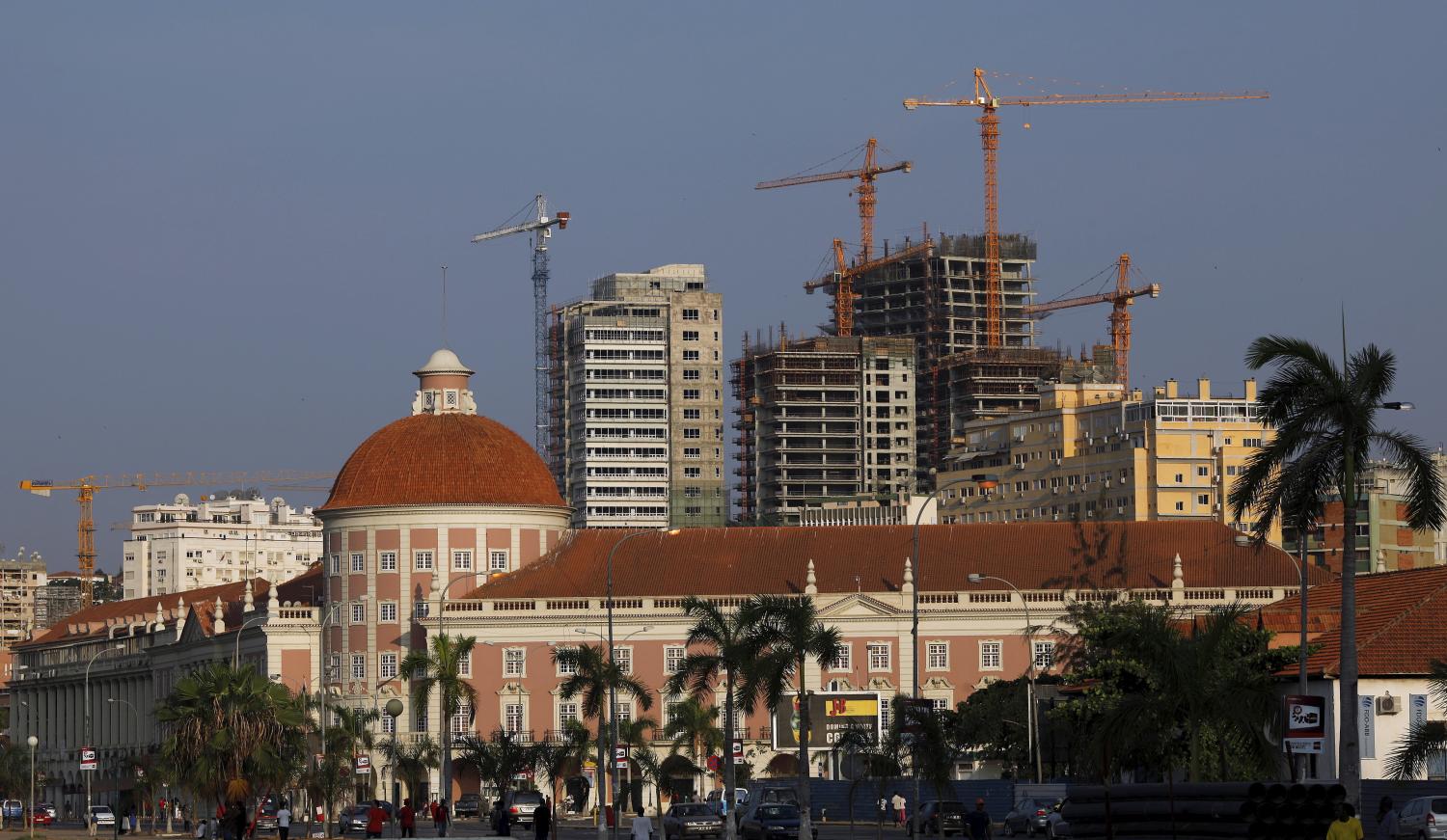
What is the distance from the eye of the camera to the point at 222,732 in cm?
8625

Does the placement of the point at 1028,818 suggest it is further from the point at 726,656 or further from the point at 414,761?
the point at 414,761

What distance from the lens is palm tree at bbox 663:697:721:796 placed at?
122m

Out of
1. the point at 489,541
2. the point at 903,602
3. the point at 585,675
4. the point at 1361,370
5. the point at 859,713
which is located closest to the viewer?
the point at 1361,370

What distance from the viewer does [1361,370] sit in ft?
173

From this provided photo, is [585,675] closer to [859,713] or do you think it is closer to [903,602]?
[859,713]

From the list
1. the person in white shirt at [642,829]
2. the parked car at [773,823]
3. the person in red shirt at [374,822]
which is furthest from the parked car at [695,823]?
the person in white shirt at [642,829]

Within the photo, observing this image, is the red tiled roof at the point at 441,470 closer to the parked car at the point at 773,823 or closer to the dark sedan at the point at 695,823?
the dark sedan at the point at 695,823

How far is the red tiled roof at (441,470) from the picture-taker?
5773 inches

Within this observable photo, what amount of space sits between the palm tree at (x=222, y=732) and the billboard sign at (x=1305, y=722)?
148 feet

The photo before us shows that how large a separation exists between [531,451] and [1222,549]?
38876mm

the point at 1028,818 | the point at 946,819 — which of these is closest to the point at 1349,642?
the point at 1028,818

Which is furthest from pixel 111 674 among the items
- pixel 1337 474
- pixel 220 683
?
pixel 1337 474

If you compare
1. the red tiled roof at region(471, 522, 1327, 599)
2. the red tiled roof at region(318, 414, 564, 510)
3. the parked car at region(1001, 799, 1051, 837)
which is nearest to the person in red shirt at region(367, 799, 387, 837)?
the parked car at region(1001, 799, 1051, 837)

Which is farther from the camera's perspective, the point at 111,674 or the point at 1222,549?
the point at 111,674
